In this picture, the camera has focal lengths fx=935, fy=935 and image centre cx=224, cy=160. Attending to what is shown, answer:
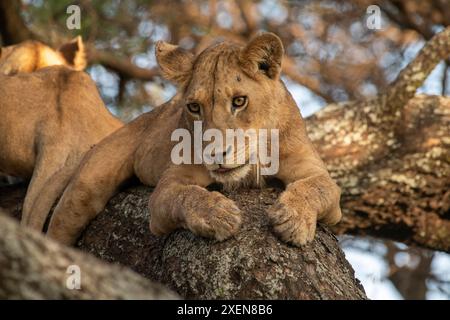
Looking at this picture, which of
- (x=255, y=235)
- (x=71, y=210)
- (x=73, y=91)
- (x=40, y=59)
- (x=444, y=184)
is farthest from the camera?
(x=40, y=59)

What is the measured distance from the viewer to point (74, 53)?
7961 millimetres

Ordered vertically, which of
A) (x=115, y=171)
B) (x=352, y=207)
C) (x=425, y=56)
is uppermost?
(x=425, y=56)

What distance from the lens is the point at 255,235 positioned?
398cm

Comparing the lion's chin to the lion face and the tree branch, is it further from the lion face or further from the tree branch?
the tree branch

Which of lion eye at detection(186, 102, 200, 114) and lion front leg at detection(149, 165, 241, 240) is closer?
lion front leg at detection(149, 165, 241, 240)

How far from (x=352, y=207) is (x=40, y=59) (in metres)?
2.94

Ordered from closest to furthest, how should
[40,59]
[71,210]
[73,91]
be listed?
[71,210]
[73,91]
[40,59]

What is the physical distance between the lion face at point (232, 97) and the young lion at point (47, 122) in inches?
59.5

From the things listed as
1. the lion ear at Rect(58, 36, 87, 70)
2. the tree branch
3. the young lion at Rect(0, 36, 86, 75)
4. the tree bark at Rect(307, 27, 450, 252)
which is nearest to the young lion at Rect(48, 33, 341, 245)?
the tree bark at Rect(307, 27, 450, 252)

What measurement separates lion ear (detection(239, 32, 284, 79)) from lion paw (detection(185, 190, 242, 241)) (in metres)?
0.78

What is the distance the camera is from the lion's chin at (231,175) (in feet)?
14.4

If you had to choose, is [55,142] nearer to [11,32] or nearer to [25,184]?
[25,184]

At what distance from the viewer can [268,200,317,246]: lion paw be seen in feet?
13.0

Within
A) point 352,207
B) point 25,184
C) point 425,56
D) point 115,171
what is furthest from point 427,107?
point 25,184
